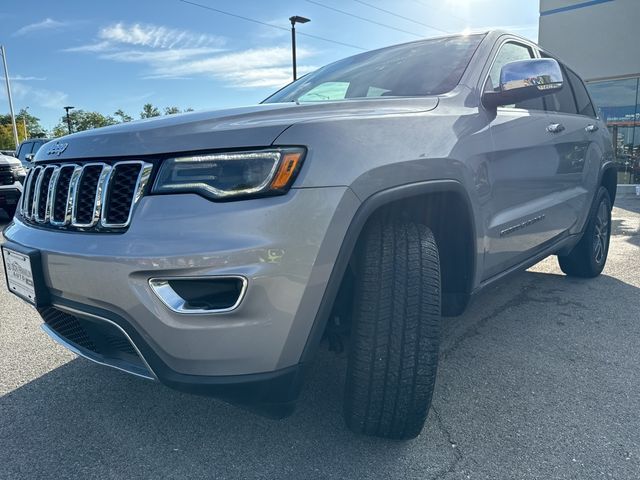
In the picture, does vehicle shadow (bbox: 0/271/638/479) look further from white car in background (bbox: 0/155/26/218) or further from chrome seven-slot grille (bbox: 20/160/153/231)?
white car in background (bbox: 0/155/26/218)

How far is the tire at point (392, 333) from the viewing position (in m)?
1.76

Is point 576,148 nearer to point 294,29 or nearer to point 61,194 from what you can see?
point 61,194

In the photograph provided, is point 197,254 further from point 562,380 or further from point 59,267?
point 562,380

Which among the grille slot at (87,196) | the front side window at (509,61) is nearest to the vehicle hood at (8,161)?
the grille slot at (87,196)

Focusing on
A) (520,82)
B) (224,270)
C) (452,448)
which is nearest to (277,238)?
(224,270)

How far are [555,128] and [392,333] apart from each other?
78.9 inches

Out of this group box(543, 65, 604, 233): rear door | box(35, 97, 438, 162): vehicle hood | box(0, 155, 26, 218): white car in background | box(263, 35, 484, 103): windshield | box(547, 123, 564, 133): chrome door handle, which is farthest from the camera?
box(0, 155, 26, 218): white car in background

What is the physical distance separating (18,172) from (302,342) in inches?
340

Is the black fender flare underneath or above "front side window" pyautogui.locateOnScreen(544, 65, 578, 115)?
underneath

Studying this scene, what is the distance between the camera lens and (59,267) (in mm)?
1708

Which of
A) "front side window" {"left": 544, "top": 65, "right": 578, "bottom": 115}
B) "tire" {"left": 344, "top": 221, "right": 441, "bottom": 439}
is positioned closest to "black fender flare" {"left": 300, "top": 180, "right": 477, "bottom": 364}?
"tire" {"left": 344, "top": 221, "right": 441, "bottom": 439}

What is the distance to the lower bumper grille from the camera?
1649mm

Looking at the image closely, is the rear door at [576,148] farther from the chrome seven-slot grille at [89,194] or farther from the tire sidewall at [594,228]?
the chrome seven-slot grille at [89,194]

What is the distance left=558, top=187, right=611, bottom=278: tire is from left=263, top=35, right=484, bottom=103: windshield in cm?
198
